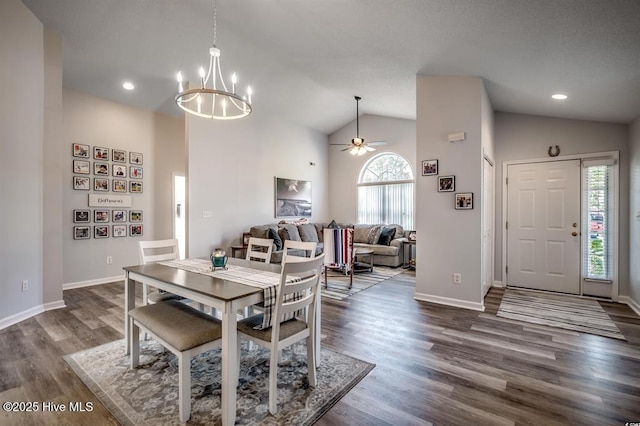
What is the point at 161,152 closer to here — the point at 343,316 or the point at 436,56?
the point at 343,316

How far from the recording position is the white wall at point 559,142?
4156mm

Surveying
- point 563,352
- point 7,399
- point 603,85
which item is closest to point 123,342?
point 7,399

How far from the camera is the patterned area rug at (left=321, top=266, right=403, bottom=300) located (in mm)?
4645

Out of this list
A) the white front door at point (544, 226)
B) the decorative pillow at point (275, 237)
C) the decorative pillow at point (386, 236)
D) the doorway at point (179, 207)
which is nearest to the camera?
the white front door at point (544, 226)

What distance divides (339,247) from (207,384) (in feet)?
10.5

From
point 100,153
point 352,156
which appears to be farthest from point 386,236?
point 100,153

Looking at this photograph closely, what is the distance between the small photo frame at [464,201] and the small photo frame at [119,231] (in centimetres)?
552

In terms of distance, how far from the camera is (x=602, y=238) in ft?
14.3

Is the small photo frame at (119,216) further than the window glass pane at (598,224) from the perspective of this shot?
Yes

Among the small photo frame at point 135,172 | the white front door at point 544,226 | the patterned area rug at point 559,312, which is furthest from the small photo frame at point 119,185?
the white front door at point 544,226

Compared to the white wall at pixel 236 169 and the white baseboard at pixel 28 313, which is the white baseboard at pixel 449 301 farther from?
the white baseboard at pixel 28 313

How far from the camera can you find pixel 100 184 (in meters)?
5.10

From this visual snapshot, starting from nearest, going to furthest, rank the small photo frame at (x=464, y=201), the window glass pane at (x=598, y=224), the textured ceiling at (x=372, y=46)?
the textured ceiling at (x=372, y=46), the small photo frame at (x=464, y=201), the window glass pane at (x=598, y=224)

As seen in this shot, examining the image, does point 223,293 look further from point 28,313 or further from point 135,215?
point 135,215
